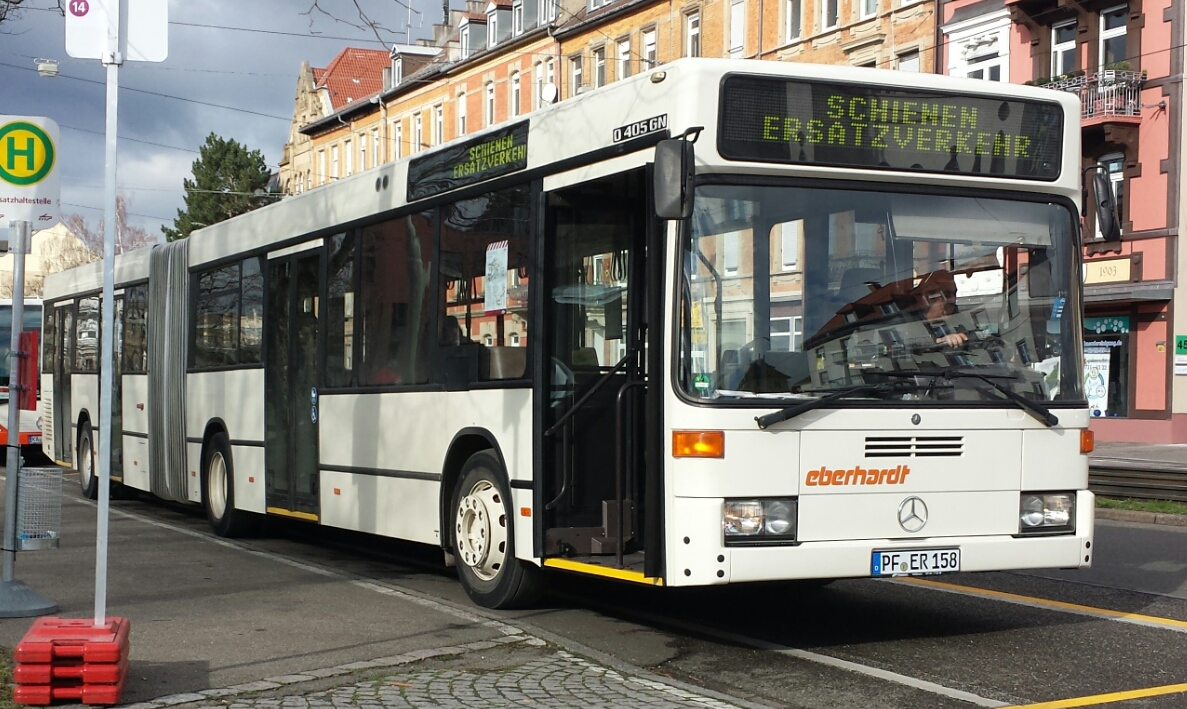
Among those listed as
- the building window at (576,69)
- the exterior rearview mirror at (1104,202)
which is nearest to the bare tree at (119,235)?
the building window at (576,69)

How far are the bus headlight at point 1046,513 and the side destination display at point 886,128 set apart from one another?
1.78 m

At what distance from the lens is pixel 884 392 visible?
7.98m

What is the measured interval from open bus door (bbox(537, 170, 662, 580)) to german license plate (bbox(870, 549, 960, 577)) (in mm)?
1319

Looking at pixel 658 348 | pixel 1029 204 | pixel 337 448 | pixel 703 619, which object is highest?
pixel 1029 204

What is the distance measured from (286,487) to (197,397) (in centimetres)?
283

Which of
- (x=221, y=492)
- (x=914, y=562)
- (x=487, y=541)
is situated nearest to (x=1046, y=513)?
(x=914, y=562)

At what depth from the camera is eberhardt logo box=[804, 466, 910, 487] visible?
7863 mm

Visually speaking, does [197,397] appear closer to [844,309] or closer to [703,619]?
[703,619]

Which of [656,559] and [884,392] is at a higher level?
[884,392]

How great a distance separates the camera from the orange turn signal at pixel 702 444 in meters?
7.71

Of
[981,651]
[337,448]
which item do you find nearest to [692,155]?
[981,651]

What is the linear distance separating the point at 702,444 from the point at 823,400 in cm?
67

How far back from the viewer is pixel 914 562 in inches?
316

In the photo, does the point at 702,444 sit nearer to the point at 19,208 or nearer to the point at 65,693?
the point at 65,693
